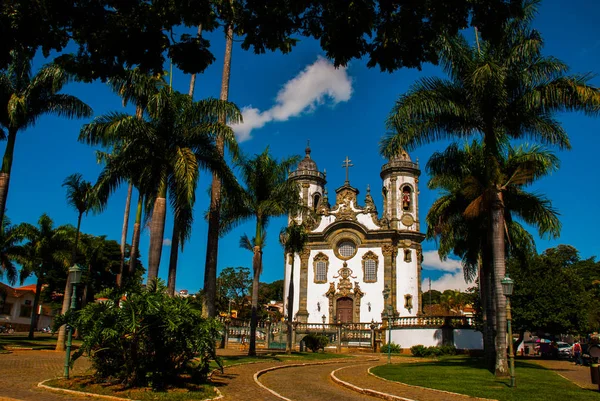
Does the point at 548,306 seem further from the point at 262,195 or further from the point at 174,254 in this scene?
the point at 174,254

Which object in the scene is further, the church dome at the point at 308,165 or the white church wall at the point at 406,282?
the church dome at the point at 308,165

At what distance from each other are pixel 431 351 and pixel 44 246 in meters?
26.7

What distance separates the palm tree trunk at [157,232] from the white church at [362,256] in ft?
92.5

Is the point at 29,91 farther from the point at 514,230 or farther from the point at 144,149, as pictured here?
the point at 514,230

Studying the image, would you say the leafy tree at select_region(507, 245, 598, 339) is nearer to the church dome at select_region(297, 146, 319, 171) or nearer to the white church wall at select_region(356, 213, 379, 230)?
the white church wall at select_region(356, 213, 379, 230)

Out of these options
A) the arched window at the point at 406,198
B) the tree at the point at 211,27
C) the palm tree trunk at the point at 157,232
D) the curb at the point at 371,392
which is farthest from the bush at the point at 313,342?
the tree at the point at 211,27

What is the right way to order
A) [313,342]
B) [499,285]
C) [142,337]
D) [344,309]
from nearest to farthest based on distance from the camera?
1. [142,337]
2. [499,285]
3. [313,342]
4. [344,309]

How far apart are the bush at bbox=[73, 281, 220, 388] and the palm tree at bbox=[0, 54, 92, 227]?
1166cm

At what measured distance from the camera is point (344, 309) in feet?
151

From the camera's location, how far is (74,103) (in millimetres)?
22531

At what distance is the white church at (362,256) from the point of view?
4544cm

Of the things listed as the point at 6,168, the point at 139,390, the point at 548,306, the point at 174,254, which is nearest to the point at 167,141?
the point at 174,254

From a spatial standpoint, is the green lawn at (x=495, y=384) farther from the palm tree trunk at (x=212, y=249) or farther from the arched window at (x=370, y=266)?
the arched window at (x=370, y=266)

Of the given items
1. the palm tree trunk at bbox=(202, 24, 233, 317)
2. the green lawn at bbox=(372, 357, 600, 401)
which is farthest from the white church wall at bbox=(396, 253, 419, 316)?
the palm tree trunk at bbox=(202, 24, 233, 317)
